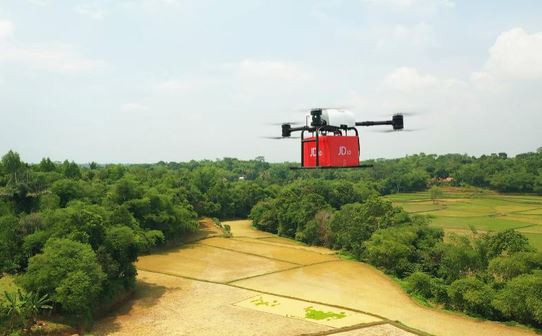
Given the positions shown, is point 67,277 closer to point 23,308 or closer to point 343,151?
point 23,308

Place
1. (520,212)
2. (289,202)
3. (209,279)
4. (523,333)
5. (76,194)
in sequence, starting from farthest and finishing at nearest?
(520,212) → (289,202) → (76,194) → (209,279) → (523,333)

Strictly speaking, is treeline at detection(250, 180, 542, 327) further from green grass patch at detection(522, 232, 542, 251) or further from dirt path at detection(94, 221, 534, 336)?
green grass patch at detection(522, 232, 542, 251)

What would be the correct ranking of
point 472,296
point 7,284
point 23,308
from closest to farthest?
point 23,308
point 472,296
point 7,284

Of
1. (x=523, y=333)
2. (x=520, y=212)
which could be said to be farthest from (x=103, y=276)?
(x=520, y=212)

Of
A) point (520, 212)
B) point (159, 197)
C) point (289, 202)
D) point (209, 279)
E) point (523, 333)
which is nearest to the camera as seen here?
point (523, 333)

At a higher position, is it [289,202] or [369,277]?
[289,202]

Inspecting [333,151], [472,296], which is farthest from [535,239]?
[333,151]

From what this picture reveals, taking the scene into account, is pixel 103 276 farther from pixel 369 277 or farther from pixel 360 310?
pixel 369 277

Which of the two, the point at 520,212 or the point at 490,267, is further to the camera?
the point at 520,212
